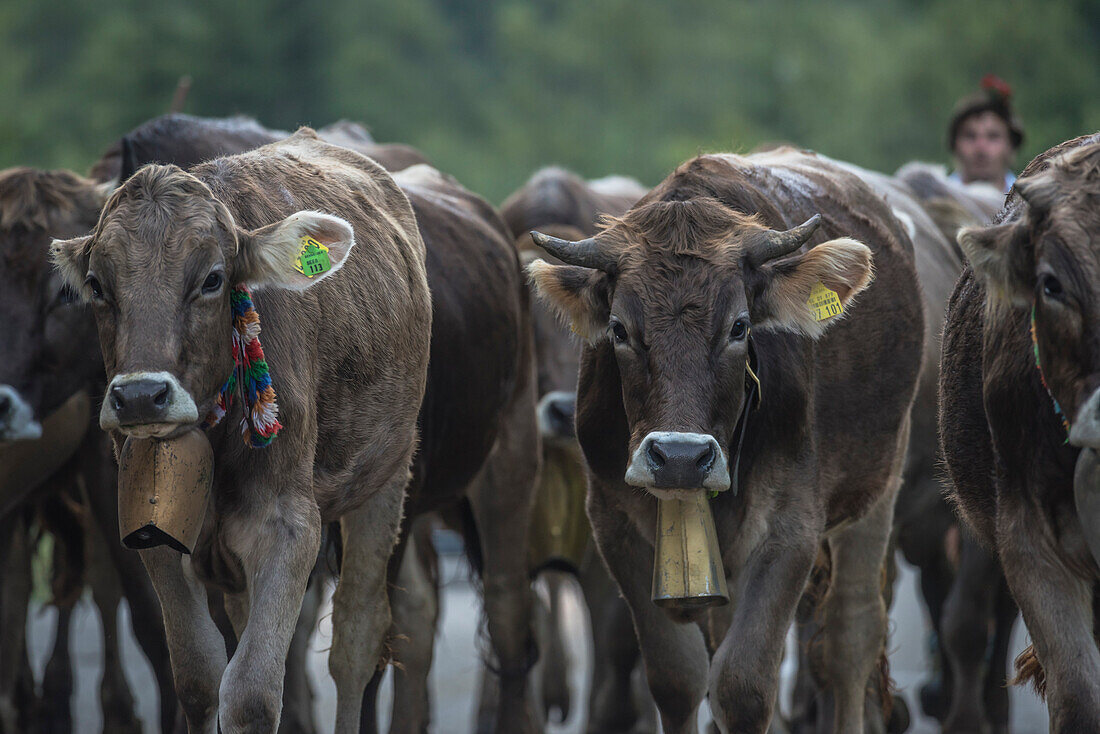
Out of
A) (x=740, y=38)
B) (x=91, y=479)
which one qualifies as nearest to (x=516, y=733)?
(x=91, y=479)

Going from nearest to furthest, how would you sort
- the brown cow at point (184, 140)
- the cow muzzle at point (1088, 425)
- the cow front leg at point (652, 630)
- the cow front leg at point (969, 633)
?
the cow muzzle at point (1088, 425) → the cow front leg at point (652, 630) → the brown cow at point (184, 140) → the cow front leg at point (969, 633)

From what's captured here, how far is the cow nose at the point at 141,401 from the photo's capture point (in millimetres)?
3938

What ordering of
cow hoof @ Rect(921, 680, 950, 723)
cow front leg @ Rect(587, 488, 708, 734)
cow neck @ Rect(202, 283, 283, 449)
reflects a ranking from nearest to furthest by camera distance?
cow neck @ Rect(202, 283, 283, 449)
cow front leg @ Rect(587, 488, 708, 734)
cow hoof @ Rect(921, 680, 950, 723)

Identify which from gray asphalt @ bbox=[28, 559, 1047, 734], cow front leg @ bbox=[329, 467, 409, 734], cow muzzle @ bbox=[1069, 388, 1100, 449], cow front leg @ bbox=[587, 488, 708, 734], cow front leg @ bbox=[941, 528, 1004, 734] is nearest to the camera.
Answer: cow muzzle @ bbox=[1069, 388, 1100, 449]

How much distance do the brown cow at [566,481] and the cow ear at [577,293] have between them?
210 cm

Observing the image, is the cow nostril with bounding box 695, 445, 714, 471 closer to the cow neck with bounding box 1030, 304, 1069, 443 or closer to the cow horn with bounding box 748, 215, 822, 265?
the cow horn with bounding box 748, 215, 822, 265

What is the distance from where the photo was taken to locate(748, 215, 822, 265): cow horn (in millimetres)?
4664

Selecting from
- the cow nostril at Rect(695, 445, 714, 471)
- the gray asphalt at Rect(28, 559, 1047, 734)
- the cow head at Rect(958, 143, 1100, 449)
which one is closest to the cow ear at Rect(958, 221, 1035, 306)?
the cow head at Rect(958, 143, 1100, 449)

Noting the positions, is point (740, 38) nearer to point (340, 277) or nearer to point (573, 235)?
point (573, 235)

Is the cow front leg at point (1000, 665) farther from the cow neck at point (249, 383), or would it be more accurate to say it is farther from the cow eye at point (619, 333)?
the cow neck at point (249, 383)

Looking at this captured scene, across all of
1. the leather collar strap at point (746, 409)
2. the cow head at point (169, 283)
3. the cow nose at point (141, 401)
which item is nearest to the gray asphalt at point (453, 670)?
the leather collar strap at point (746, 409)

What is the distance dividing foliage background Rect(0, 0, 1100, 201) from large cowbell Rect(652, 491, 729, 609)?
64.8 feet

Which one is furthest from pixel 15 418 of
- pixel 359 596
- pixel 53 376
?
pixel 359 596

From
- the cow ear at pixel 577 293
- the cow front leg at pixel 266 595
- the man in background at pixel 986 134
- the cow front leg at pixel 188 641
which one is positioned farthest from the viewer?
the man in background at pixel 986 134
